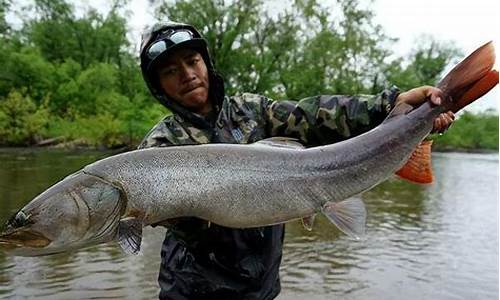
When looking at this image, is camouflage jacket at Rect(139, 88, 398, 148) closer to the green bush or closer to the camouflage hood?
the camouflage hood

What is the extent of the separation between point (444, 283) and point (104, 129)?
3553 cm

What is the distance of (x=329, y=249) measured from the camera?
8.87 m

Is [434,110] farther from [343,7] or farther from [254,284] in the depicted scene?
[343,7]

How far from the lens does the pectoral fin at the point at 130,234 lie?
2.49 m

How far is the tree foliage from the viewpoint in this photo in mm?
40188

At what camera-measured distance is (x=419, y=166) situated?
3.13 metres

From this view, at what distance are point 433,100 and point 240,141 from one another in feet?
3.75

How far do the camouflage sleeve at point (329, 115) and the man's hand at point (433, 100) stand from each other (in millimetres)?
128

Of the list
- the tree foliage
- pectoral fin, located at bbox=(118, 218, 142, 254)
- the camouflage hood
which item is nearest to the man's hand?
the camouflage hood

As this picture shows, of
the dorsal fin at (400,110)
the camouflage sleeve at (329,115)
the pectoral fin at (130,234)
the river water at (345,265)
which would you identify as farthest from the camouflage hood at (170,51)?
the river water at (345,265)

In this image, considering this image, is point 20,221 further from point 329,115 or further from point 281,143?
point 329,115

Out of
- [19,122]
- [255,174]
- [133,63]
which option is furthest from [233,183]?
[133,63]

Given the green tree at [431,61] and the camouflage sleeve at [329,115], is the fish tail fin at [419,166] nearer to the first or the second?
the camouflage sleeve at [329,115]

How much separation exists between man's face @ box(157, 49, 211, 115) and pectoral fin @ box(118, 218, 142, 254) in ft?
3.33
